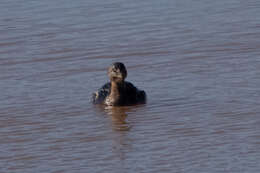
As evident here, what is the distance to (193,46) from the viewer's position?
17.0 m

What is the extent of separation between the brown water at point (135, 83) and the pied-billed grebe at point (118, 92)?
20 centimetres

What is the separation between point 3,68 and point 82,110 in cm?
305

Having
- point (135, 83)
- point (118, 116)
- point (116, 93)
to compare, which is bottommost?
point (118, 116)

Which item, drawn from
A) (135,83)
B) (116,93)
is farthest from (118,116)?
(135,83)

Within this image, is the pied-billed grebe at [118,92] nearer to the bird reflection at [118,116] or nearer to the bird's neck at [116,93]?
the bird's neck at [116,93]

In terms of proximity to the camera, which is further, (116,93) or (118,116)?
(116,93)

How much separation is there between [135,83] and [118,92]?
29.8 inches

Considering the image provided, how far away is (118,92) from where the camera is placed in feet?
47.1

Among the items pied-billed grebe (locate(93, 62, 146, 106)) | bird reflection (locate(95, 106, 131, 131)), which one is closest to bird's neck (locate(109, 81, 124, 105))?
pied-billed grebe (locate(93, 62, 146, 106))

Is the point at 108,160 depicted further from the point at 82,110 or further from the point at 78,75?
the point at 78,75

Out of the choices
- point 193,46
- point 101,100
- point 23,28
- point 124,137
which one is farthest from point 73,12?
point 124,137

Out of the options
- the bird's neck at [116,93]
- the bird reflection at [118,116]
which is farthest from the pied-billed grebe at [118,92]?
the bird reflection at [118,116]

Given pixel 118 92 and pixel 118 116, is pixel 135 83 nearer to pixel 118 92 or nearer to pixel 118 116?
pixel 118 92

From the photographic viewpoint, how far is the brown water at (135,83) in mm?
10852
